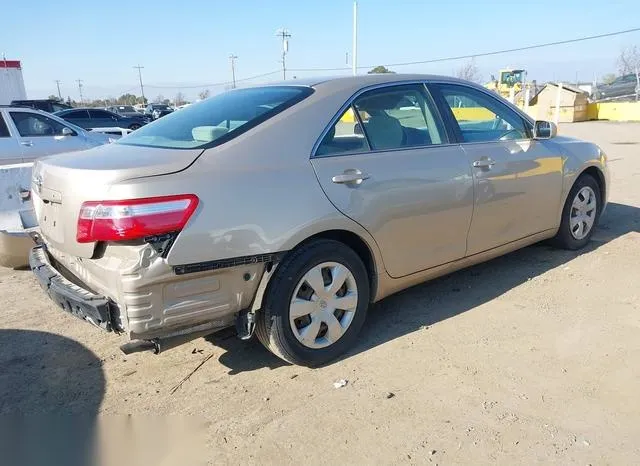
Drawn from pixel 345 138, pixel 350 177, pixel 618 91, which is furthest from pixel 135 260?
pixel 618 91

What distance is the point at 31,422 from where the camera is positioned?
108 inches

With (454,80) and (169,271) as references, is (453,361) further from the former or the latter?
(454,80)

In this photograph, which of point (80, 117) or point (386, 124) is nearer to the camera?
point (386, 124)

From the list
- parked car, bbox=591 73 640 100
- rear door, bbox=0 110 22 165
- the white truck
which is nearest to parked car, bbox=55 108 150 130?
the white truck

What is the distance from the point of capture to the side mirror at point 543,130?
179 inches

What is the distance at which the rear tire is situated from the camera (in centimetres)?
496

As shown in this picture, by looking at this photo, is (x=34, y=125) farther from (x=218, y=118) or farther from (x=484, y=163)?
(x=484, y=163)

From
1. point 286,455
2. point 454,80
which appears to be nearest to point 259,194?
point 286,455

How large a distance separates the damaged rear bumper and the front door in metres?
2.54

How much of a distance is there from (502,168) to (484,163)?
233 mm

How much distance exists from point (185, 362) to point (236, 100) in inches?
68.6

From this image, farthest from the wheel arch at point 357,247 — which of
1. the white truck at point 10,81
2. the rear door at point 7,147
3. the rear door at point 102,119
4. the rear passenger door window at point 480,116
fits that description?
the white truck at point 10,81

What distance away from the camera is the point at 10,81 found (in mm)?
23984

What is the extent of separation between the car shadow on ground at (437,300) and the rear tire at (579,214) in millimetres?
134
